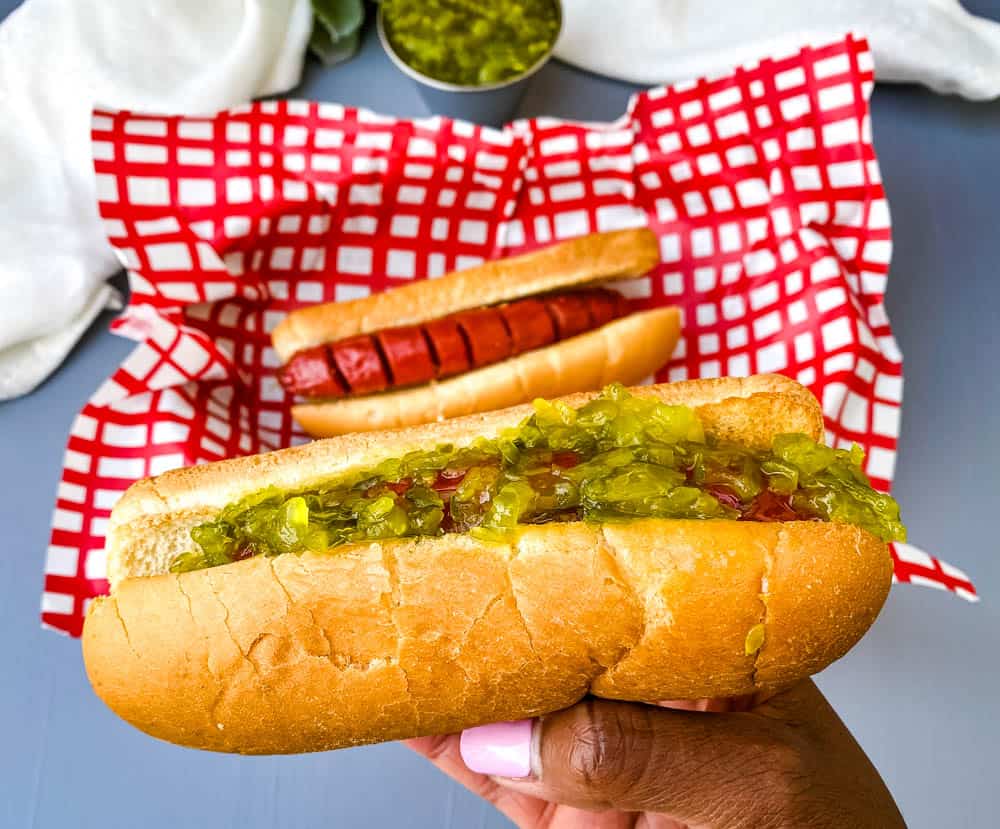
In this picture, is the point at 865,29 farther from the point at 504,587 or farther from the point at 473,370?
the point at 504,587

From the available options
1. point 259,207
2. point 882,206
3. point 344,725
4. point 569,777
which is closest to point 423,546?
point 344,725

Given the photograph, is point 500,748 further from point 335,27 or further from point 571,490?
point 335,27

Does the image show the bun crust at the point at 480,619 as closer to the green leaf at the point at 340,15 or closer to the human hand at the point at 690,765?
the human hand at the point at 690,765

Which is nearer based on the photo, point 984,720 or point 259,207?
point 984,720

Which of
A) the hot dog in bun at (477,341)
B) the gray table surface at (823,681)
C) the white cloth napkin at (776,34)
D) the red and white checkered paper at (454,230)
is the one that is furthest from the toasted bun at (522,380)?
the white cloth napkin at (776,34)

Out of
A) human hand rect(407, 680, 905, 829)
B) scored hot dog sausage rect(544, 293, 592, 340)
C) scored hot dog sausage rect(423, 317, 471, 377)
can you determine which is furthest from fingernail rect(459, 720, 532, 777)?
scored hot dog sausage rect(544, 293, 592, 340)

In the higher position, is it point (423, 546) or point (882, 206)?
point (882, 206)

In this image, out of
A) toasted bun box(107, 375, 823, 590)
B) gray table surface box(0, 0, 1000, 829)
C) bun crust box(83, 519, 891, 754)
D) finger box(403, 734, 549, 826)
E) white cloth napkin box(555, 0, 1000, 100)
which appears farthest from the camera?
white cloth napkin box(555, 0, 1000, 100)

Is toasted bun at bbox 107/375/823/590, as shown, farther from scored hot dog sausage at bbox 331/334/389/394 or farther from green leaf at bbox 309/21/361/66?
green leaf at bbox 309/21/361/66
